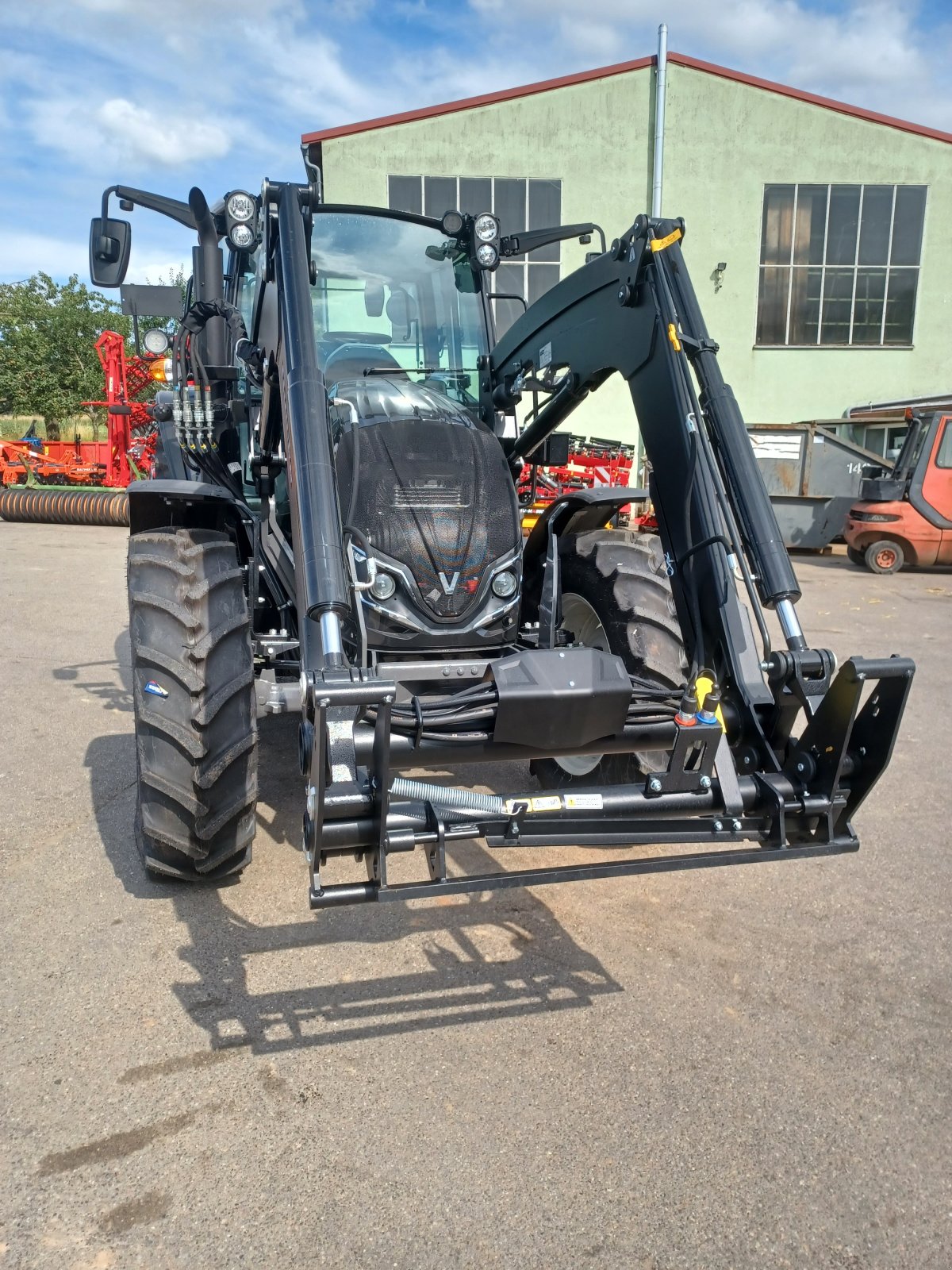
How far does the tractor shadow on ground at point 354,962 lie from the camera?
2979 mm

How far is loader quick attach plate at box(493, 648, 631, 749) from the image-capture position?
9.14 ft

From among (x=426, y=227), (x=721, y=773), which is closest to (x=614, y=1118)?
(x=721, y=773)

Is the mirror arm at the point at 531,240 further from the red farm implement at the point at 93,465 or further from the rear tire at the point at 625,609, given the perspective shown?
the red farm implement at the point at 93,465

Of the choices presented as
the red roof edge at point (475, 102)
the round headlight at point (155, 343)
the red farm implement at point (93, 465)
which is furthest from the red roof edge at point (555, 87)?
the round headlight at point (155, 343)

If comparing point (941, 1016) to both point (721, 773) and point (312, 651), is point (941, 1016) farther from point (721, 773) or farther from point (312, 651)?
point (312, 651)

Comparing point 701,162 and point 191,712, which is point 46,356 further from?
point 191,712

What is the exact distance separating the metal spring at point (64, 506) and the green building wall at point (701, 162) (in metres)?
8.51

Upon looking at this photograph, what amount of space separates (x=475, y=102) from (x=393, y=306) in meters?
18.1

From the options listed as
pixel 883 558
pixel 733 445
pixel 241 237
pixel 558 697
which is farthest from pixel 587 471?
pixel 558 697

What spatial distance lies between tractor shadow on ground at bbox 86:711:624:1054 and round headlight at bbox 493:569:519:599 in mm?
1171

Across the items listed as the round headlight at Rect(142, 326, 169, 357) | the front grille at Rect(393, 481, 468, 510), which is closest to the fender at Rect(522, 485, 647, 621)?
the front grille at Rect(393, 481, 468, 510)

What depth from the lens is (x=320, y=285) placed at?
4.52 meters

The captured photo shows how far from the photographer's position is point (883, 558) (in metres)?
13.6

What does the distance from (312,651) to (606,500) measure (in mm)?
1913
